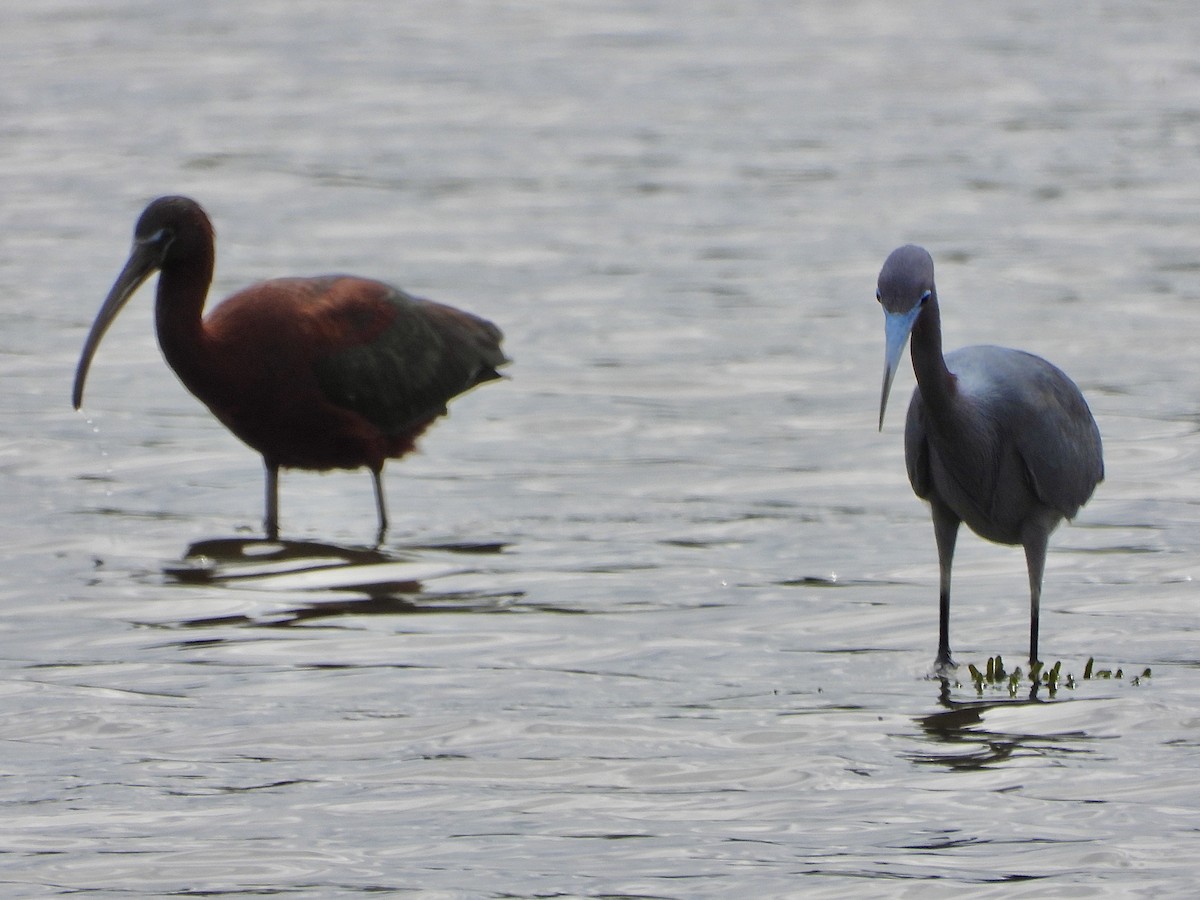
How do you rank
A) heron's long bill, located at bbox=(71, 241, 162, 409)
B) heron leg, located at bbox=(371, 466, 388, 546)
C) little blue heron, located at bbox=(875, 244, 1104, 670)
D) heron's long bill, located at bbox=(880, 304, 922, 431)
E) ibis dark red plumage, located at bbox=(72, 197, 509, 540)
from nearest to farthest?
heron's long bill, located at bbox=(880, 304, 922, 431)
little blue heron, located at bbox=(875, 244, 1104, 670)
ibis dark red plumage, located at bbox=(72, 197, 509, 540)
heron's long bill, located at bbox=(71, 241, 162, 409)
heron leg, located at bbox=(371, 466, 388, 546)

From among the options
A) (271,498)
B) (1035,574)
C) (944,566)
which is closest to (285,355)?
(271,498)

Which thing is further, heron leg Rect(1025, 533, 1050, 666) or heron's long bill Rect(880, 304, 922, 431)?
heron leg Rect(1025, 533, 1050, 666)

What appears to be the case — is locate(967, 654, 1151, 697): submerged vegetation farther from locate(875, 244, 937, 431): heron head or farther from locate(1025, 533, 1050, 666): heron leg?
locate(875, 244, 937, 431): heron head

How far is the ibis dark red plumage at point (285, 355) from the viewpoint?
9.93 m

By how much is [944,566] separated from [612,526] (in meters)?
2.79

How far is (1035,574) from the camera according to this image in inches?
307

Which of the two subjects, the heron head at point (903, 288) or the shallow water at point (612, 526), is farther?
the heron head at point (903, 288)

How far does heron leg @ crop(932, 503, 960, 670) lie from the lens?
7820 millimetres

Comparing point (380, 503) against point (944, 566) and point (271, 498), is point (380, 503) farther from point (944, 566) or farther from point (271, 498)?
point (944, 566)

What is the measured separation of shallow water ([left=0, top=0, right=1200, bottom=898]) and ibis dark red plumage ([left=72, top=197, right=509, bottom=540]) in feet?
1.35

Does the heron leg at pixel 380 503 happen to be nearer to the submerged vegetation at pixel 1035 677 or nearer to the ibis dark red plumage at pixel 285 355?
the ibis dark red plumage at pixel 285 355

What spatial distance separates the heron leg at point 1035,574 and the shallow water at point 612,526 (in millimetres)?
190

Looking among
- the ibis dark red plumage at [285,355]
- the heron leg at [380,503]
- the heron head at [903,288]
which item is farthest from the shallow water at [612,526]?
the heron head at [903,288]

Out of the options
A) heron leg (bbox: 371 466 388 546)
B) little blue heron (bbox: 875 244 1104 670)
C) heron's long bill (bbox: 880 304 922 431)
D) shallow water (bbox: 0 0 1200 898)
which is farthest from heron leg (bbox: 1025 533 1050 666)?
heron leg (bbox: 371 466 388 546)
